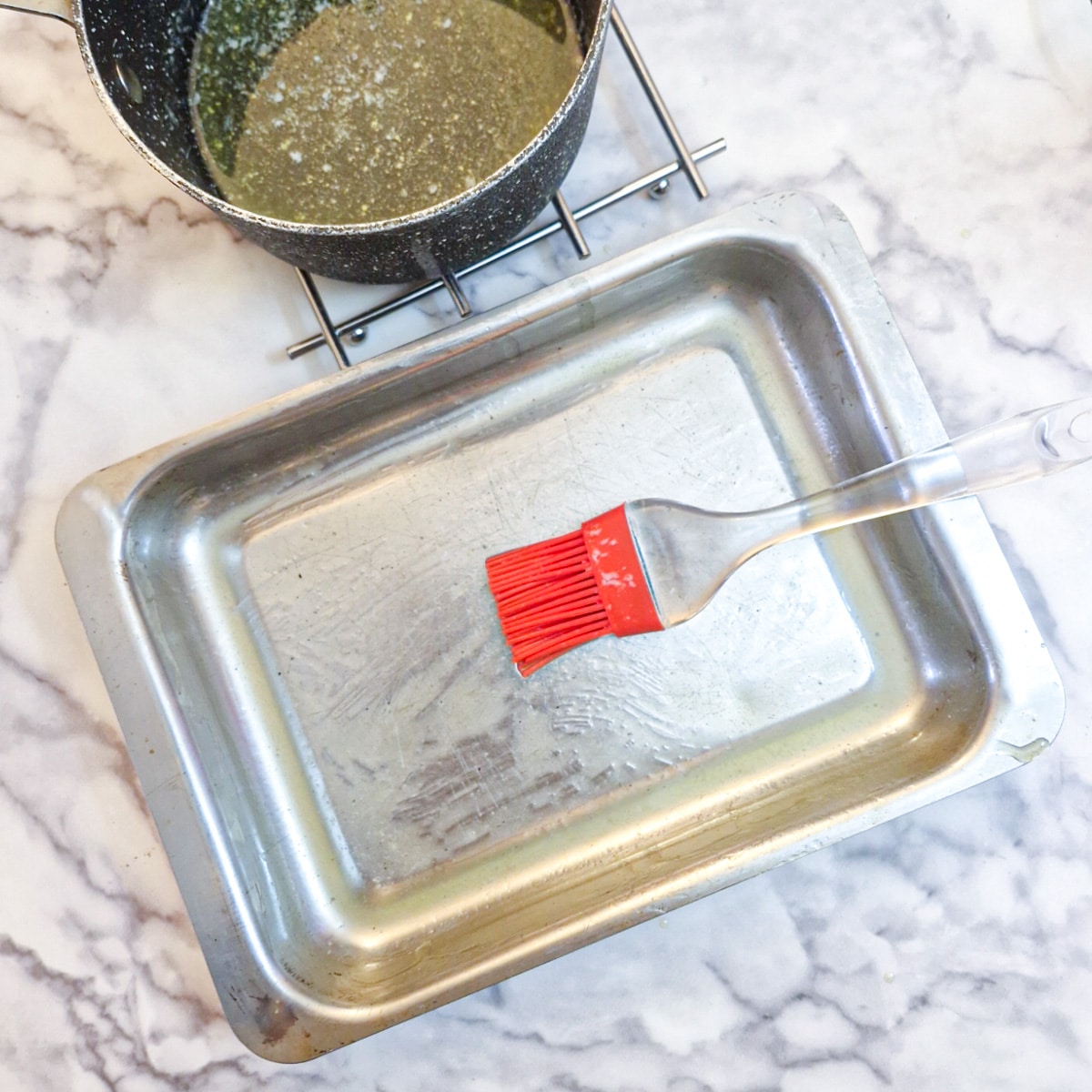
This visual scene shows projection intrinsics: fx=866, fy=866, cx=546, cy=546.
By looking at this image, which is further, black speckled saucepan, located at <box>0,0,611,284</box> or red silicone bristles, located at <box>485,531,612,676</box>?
red silicone bristles, located at <box>485,531,612,676</box>

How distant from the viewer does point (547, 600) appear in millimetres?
620

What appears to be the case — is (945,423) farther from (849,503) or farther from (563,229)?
(563,229)

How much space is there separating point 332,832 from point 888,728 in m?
0.43

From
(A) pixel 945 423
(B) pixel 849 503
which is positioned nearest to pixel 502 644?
(B) pixel 849 503

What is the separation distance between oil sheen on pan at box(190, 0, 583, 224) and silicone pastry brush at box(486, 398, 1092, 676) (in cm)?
25

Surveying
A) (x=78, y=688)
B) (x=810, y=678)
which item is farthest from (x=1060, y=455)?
(x=78, y=688)

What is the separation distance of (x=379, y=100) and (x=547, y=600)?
0.36 m

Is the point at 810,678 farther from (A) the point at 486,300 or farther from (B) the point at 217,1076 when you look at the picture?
(B) the point at 217,1076

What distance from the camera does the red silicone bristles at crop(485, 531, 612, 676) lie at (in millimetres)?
611

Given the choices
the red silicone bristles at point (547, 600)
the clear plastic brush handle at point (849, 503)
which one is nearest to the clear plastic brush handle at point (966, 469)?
the clear plastic brush handle at point (849, 503)

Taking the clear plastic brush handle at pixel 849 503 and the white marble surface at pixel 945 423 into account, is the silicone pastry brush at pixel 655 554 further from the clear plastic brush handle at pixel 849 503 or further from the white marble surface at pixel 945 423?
the white marble surface at pixel 945 423

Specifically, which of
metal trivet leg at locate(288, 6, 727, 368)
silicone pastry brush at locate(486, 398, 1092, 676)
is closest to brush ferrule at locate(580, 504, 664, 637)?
silicone pastry brush at locate(486, 398, 1092, 676)

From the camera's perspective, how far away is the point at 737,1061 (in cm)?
66

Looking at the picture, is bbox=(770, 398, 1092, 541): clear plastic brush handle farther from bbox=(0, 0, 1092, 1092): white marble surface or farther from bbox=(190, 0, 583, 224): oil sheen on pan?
bbox=(190, 0, 583, 224): oil sheen on pan
